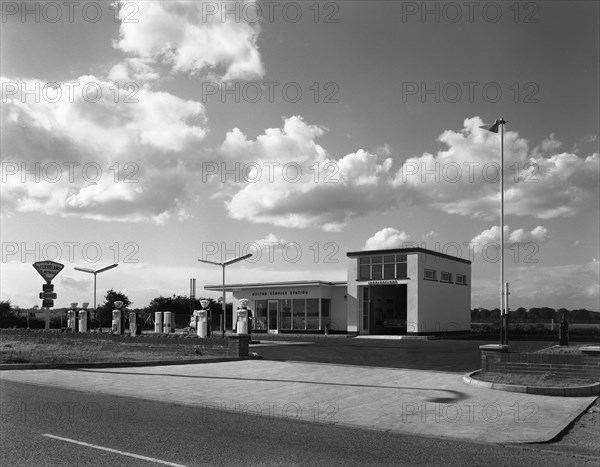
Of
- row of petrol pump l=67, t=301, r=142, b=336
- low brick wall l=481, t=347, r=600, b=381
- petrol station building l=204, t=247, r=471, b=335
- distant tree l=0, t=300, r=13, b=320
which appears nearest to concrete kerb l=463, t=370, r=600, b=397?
low brick wall l=481, t=347, r=600, b=381

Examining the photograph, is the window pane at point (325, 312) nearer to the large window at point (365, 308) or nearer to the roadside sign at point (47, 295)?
the large window at point (365, 308)

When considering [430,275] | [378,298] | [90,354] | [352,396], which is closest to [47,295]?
[90,354]

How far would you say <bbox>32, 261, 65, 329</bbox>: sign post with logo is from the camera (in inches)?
1539

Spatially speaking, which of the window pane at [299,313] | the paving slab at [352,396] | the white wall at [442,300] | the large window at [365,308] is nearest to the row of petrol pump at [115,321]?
the window pane at [299,313]

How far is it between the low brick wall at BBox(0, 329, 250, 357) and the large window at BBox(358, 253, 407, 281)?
17976 mm

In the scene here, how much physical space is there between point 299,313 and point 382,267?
7618mm

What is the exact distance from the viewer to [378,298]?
144ft

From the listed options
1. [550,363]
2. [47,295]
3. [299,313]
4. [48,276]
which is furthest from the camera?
[299,313]

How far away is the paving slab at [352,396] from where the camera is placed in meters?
9.91

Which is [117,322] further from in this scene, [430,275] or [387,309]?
[430,275]

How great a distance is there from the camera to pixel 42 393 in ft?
43.2

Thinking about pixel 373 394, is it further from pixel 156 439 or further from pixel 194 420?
pixel 156 439

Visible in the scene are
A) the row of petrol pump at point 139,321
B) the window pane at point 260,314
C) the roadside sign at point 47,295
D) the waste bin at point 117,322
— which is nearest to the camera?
the row of petrol pump at point 139,321

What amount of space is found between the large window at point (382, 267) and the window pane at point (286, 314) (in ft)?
21.6
